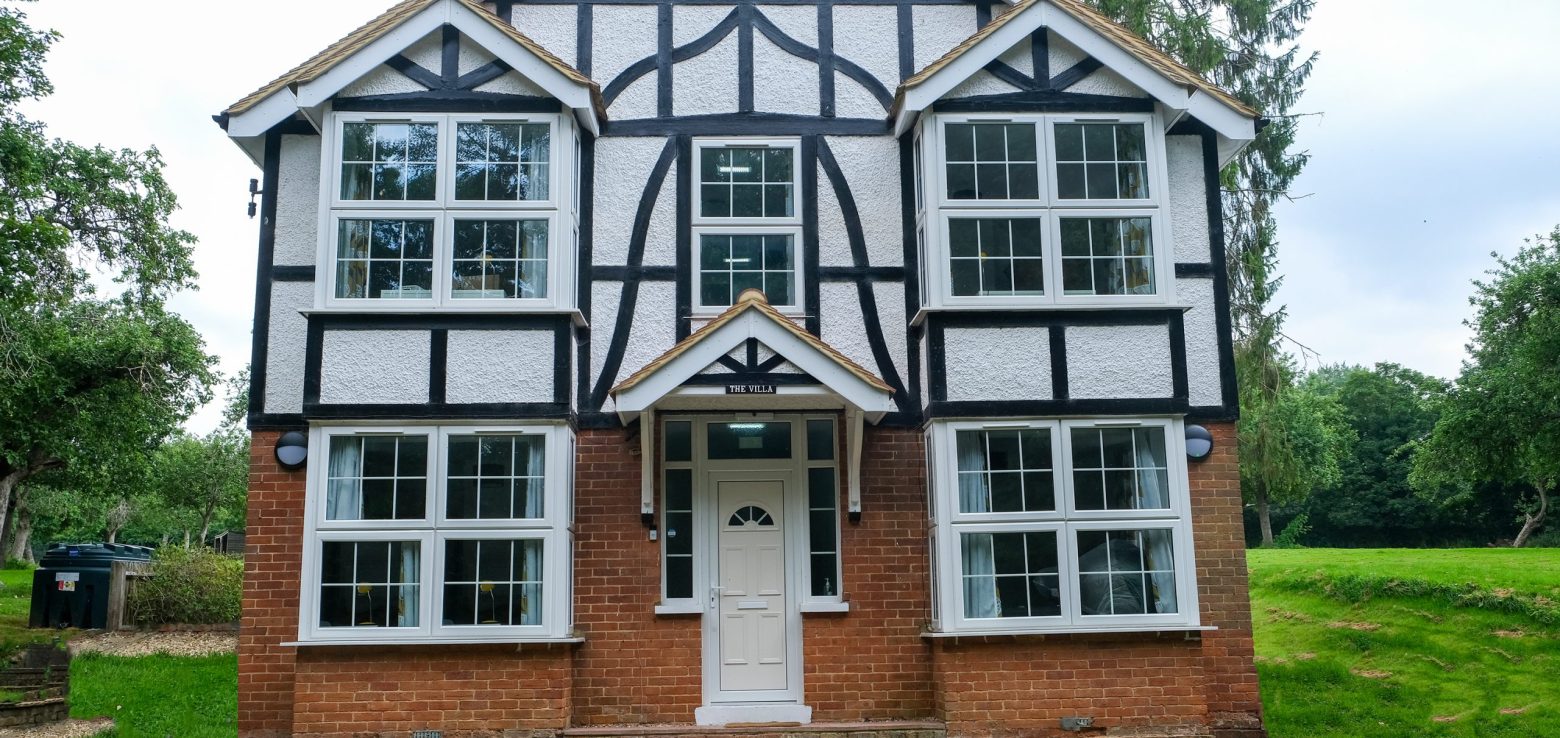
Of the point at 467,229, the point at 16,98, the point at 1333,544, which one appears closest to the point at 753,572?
the point at 467,229

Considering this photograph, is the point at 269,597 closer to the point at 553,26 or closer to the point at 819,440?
the point at 819,440

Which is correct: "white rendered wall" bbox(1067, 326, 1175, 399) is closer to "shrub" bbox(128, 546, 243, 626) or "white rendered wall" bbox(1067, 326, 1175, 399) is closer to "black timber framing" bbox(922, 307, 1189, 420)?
"black timber framing" bbox(922, 307, 1189, 420)

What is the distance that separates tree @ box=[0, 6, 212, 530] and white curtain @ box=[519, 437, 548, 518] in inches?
A: 389

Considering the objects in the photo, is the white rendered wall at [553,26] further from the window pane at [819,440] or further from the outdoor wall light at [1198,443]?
the outdoor wall light at [1198,443]

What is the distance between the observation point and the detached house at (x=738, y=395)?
9492 mm

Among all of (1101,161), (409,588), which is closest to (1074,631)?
(1101,161)

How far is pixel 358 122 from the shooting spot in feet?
33.2

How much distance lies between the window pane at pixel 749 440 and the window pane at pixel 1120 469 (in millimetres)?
2500

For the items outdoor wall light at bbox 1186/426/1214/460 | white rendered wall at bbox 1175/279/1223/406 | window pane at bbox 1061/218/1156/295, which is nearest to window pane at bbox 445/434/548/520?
window pane at bbox 1061/218/1156/295

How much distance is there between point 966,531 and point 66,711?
8.95 meters

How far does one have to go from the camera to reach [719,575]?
33.3 ft

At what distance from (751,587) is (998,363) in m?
2.86

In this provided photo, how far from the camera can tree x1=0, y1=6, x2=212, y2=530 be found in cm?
1652

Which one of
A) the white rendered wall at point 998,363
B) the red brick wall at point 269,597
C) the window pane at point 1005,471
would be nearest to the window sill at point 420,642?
the red brick wall at point 269,597
